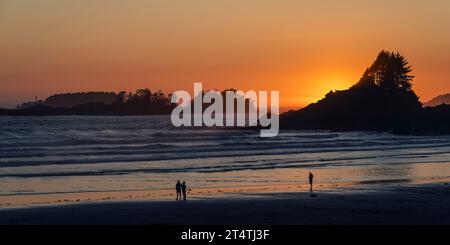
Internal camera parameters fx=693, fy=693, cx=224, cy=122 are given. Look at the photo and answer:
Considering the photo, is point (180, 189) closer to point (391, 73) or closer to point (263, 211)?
point (263, 211)

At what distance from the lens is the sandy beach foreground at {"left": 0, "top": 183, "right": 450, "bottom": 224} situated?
65.1 feet

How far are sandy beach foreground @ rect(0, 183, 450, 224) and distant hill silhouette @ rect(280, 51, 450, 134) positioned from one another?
6341 centimetres

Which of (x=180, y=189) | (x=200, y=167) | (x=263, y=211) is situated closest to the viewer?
(x=263, y=211)

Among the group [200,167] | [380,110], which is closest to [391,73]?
[380,110]

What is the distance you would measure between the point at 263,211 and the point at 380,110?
3192 inches

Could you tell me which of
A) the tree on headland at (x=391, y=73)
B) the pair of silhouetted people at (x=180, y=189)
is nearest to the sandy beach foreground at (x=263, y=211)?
the pair of silhouetted people at (x=180, y=189)

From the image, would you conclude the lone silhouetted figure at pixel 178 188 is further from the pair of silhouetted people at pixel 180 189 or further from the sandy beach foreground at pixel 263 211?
the sandy beach foreground at pixel 263 211

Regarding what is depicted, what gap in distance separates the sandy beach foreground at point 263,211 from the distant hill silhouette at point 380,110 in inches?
2497

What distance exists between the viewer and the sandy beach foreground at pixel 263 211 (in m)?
19.8

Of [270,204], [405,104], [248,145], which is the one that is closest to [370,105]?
[405,104]

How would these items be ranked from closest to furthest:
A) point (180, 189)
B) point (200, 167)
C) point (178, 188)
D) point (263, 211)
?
point (263, 211)
point (178, 188)
point (180, 189)
point (200, 167)

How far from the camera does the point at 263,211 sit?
21609mm

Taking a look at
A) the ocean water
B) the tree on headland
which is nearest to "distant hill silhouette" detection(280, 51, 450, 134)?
the tree on headland
